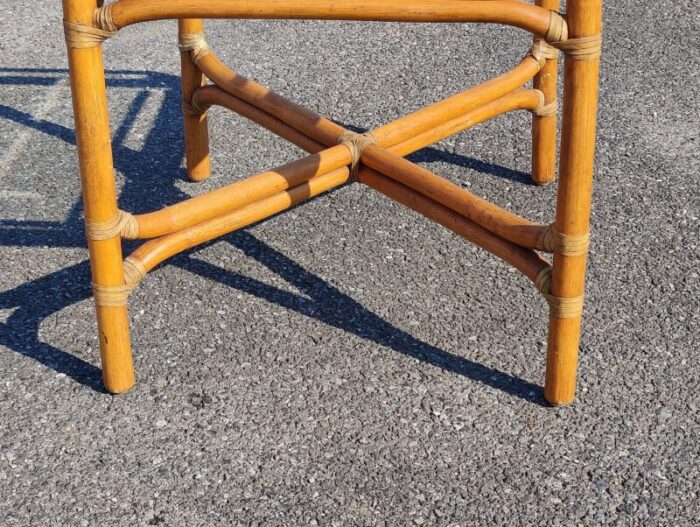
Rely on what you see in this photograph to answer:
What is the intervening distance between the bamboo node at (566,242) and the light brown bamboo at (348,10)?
34 cm

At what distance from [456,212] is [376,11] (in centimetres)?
48

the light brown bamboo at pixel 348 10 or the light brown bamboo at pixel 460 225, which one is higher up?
the light brown bamboo at pixel 348 10

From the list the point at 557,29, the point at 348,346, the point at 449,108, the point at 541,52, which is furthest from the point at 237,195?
the point at 541,52

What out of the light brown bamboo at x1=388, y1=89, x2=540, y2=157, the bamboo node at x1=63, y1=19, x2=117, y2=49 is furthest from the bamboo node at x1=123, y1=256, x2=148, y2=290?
the light brown bamboo at x1=388, y1=89, x2=540, y2=157

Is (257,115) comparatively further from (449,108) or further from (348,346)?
(348,346)

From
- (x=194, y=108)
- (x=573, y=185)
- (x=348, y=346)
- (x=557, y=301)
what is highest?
(x=573, y=185)

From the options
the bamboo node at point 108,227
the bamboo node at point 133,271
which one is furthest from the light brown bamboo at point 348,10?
the bamboo node at point 133,271

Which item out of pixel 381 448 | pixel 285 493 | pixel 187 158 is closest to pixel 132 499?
pixel 285 493

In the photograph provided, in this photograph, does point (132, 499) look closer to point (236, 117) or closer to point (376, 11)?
point (376, 11)

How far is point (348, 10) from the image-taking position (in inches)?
70.2

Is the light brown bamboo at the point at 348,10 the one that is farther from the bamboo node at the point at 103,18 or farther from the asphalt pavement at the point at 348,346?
the asphalt pavement at the point at 348,346

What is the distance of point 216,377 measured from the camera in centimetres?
210

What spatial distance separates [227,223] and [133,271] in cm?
21

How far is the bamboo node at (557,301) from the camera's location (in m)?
1.95
